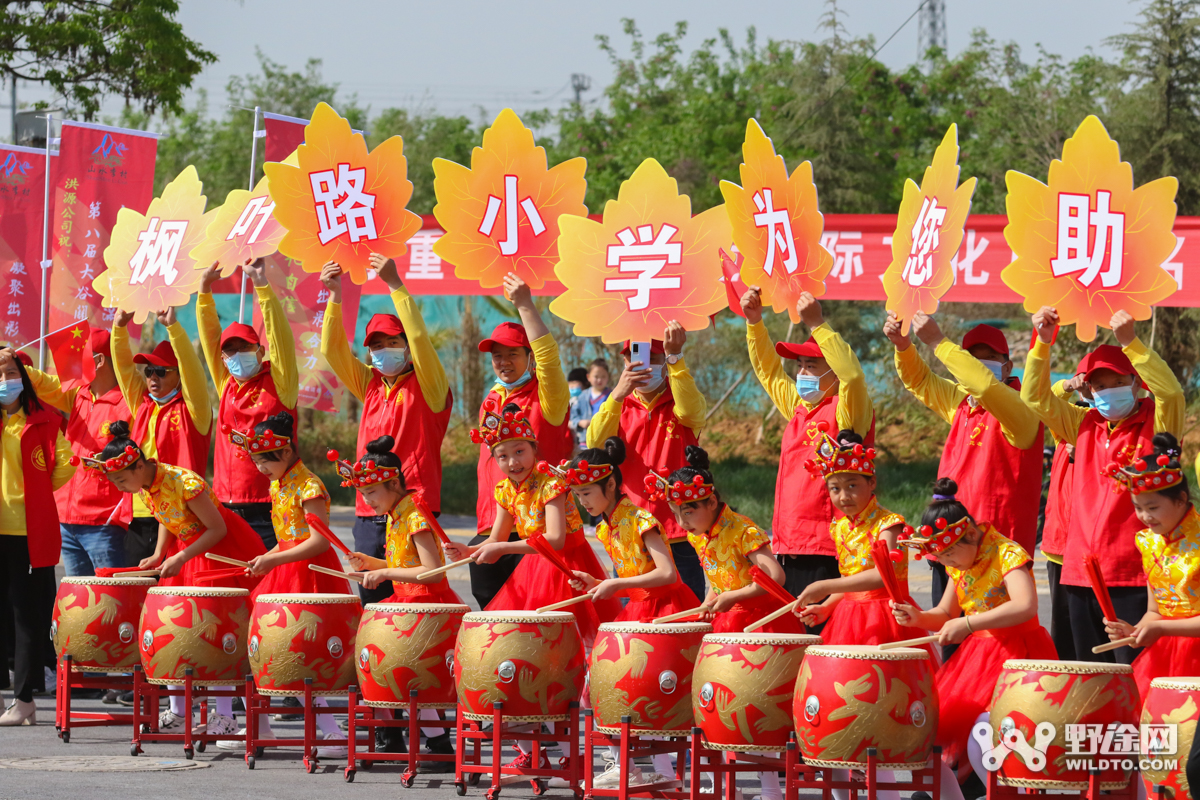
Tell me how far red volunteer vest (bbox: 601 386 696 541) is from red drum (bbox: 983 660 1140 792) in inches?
89.4

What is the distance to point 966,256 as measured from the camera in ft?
43.3

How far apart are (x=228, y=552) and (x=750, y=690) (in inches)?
124

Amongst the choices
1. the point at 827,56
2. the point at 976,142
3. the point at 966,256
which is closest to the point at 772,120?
the point at 827,56

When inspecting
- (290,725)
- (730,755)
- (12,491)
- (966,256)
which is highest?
(966,256)

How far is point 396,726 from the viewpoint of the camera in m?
6.60

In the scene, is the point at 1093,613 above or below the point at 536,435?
below

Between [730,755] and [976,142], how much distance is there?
2234 centimetres

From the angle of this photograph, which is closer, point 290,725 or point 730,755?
point 730,755

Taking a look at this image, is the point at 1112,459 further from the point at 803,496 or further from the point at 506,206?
the point at 506,206

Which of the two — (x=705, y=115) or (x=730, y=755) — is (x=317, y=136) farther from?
(x=705, y=115)

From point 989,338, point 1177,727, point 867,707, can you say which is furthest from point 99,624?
point 1177,727

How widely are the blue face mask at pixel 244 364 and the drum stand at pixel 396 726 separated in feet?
6.62

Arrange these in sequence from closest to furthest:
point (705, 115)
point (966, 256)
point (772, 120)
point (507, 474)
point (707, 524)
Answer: point (707, 524) < point (507, 474) < point (966, 256) < point (772, 120) < point (705, 115)

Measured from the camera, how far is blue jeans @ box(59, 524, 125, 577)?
8617mm
